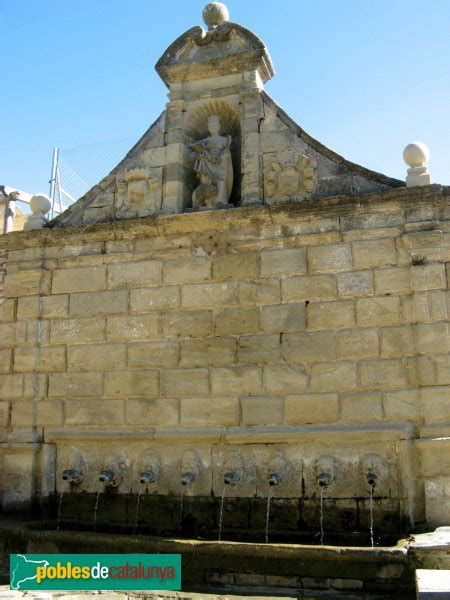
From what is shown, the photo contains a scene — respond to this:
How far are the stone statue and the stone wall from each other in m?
0.39

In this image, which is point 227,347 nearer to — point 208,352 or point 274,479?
point 208,352

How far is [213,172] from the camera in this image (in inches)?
302

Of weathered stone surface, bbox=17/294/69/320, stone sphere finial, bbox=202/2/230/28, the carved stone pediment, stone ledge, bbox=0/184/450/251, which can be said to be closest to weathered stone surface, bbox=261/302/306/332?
stone ledge, bbox=0/184/450/251

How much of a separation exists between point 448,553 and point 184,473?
9.04 feet

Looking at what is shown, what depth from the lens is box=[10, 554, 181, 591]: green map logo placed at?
5.30 metres

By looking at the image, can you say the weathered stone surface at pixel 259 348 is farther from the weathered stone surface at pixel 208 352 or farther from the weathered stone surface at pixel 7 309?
the weathered stone surface at pixel 7 309

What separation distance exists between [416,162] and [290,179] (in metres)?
1.37

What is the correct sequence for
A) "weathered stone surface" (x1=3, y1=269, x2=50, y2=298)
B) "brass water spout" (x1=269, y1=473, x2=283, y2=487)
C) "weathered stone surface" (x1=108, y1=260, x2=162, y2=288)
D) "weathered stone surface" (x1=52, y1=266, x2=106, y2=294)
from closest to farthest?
"brass water spout" (x1=269, y1=473, x2=283, y2=487)
"weathered stone surface" (x1=108, y1=260, x2=162, y2=288)
"weathered stone surface" (x1=52, y1=266, x2=106, y2=294)
"weathered stone surface" (x1=3, y1=269, x2=50, y2=298)

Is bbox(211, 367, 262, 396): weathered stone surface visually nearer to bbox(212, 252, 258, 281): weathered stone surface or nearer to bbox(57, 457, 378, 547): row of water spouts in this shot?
bbox(57, 457, 378, 547): row of water spouts

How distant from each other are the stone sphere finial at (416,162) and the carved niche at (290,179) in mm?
1014

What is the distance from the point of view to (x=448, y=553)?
16.5 ft

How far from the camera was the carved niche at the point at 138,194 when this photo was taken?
7832mm

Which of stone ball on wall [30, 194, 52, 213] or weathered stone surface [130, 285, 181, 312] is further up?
stone ball on wall [30, 194, 52, 213]

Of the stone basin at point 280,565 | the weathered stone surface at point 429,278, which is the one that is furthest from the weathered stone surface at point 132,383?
the weathered stone surface at point 429,278
